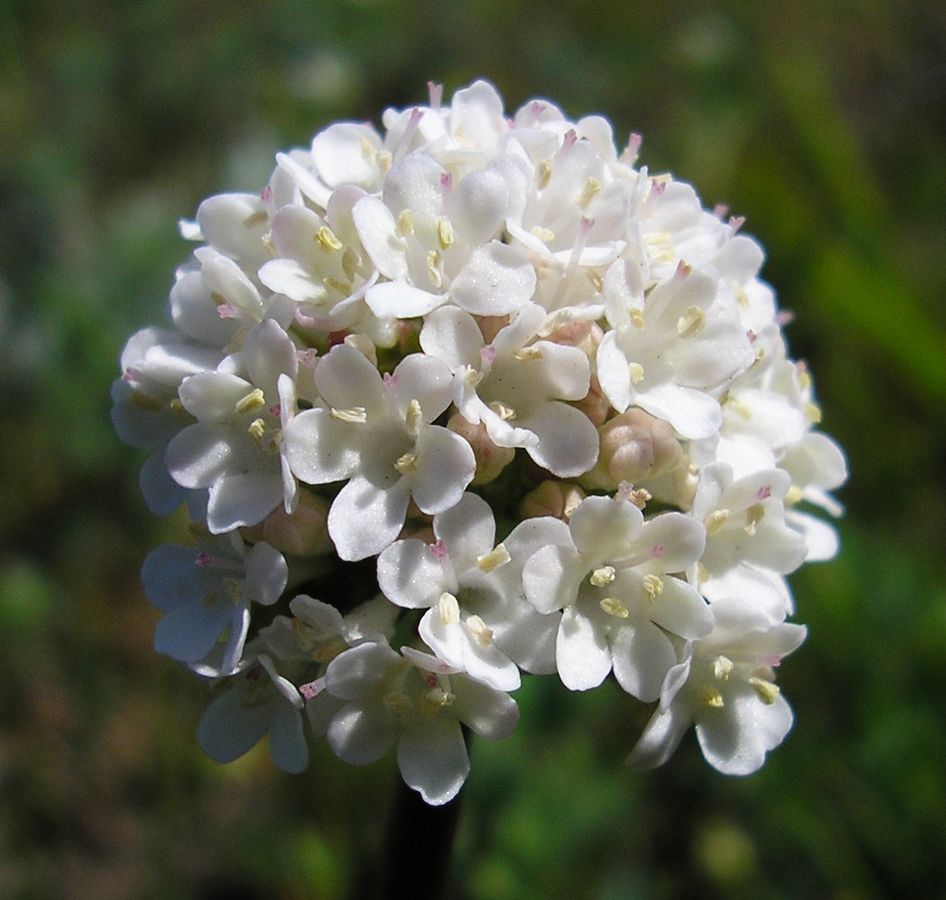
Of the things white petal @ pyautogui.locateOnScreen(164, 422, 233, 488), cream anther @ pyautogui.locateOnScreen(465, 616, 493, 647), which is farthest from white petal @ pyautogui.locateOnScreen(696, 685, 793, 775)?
white petal @ pyautogui.locateOnScreen(164, 422, 233, 488)

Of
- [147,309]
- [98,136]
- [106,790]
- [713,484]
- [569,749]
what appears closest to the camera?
[713,484]

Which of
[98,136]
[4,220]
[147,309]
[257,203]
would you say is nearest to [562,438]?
[257,203]

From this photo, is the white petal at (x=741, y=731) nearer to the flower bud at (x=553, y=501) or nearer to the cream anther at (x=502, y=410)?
the flower bud at (x=553, y=501)

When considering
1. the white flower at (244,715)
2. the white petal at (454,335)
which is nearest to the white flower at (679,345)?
the white petal at (454,335)

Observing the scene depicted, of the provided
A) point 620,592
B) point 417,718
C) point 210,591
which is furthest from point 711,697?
point 210,591

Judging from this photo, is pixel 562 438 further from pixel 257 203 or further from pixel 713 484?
pixel 257 203

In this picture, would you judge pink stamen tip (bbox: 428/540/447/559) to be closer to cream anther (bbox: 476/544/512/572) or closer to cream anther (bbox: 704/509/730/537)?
cream anther (bbox: 476/544/512/572)

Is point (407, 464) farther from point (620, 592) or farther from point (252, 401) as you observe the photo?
point (620, 592)
